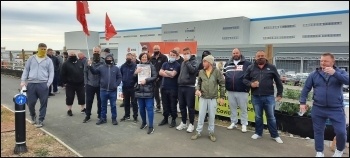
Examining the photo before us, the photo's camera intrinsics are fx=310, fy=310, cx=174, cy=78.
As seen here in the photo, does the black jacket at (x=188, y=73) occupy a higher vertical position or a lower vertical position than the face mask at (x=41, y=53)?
lower

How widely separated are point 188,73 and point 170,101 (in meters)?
1.02

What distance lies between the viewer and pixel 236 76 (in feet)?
21.5

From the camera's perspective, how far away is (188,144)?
5.68 metres

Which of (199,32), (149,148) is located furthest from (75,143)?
(199,32)

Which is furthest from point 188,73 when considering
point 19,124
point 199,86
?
point 19,124

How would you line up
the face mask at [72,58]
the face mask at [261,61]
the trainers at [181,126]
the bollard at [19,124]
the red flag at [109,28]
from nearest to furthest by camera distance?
the bollard at [19,124], the face mask at [261,61], the trainers at [181,126], the face mask at [72,58], the red flag at [109,28]

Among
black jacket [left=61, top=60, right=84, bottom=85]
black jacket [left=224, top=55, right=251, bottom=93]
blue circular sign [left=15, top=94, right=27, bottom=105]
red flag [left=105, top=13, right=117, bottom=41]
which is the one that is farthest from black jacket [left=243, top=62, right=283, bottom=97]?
red flag [left=105, top=13, right=117, bottom=41]

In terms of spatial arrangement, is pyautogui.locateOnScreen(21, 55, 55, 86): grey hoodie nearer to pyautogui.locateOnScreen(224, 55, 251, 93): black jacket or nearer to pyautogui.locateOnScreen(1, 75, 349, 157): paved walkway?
pyautogui.locateOnScreen(1, 75, 349, 157): paved walkway

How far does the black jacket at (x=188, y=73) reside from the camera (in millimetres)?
6375

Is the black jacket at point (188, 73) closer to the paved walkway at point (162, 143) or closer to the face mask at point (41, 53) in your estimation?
the paved walkway at point (162, 143)

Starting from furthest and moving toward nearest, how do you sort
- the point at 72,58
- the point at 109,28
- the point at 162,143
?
the point at 109,28 → the point at 72,58 → the point at 162,143

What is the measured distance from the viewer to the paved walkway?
5.22 meters

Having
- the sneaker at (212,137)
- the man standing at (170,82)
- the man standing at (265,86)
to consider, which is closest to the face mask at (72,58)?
the man standing at (170,82)

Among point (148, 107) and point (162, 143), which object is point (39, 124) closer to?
point (148, 107)
